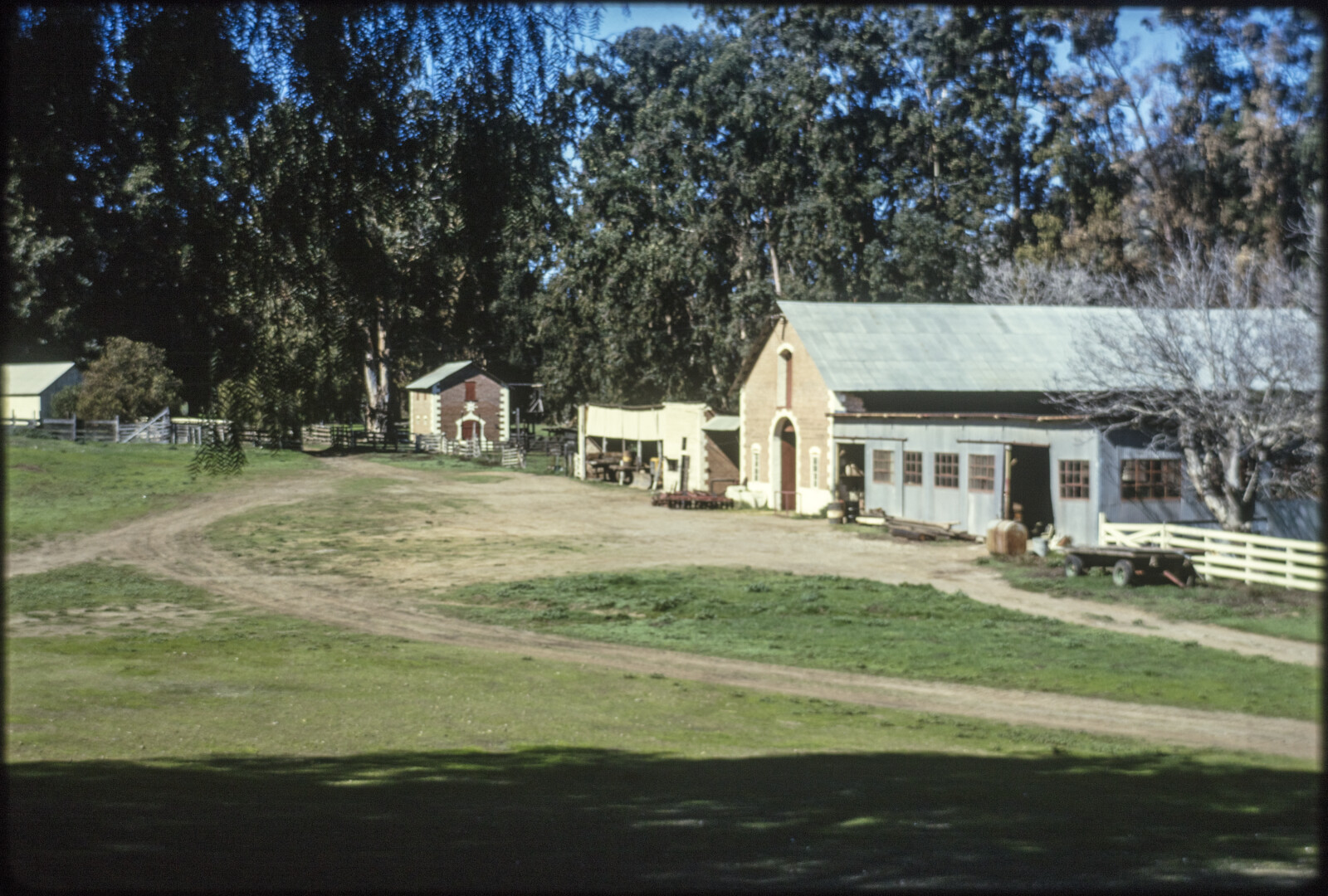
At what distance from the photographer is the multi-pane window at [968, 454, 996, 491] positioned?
29.8 m

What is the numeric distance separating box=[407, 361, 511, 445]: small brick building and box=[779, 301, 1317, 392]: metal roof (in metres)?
11.1

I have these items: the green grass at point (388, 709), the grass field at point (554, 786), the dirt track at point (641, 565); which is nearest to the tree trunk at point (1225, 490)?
the dirt track at point (641, 565)

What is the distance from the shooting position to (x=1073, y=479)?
2780 cm

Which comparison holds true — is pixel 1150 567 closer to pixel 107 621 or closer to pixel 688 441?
pixel 107 621

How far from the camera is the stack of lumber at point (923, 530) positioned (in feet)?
97.2

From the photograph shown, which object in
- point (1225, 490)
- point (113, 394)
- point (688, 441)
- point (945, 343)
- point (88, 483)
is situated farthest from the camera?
point (688, 441)

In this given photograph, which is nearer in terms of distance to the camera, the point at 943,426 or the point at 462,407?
the point at 943,426

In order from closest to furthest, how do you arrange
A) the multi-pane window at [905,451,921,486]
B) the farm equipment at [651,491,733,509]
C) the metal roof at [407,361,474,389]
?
the multi-pane window at [905,451,921,486]
the metal roof at [407,361,474,389]
the farm equipment at [651,491,733,509]

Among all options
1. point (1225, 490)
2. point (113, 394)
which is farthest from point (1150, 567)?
point (113, 394)

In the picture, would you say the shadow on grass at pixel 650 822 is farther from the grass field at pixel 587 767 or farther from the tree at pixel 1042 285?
the tree at pixel 1042 285

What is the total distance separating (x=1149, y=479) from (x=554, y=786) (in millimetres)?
22027

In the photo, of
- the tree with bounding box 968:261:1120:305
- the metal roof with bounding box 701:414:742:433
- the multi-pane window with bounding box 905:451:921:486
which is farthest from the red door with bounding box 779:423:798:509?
the tree with bounding box 968:261:1120:305

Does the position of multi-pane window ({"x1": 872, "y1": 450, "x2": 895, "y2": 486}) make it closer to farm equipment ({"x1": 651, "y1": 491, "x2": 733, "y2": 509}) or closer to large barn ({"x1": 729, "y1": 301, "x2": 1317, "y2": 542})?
large barn ({"x1": 729, "y1": 301, "x2": 1317, "y2": 542})

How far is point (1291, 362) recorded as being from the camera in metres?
21.8
